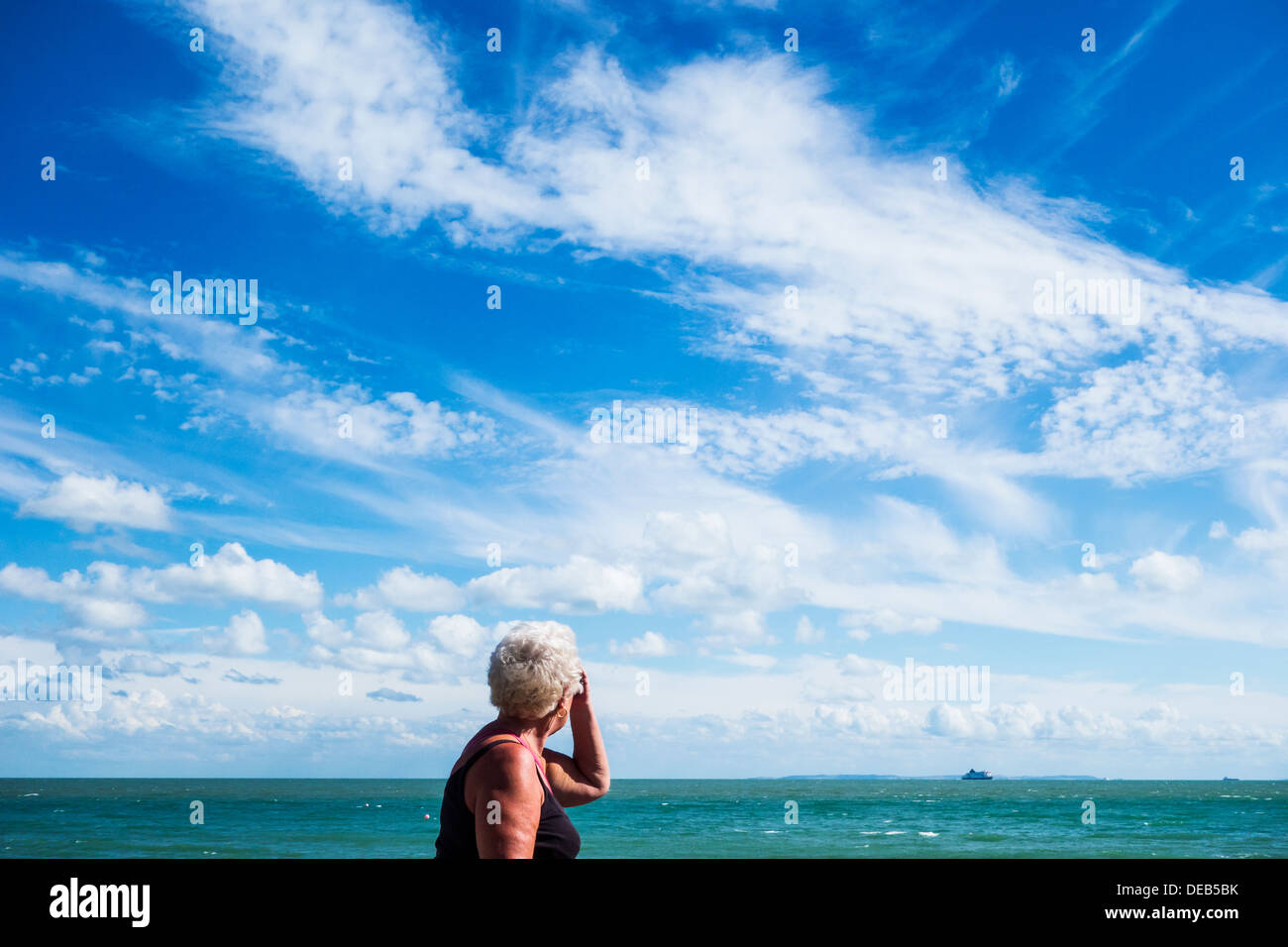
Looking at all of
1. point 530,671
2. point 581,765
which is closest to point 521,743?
point 530,671

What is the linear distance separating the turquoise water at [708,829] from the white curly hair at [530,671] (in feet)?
89.9

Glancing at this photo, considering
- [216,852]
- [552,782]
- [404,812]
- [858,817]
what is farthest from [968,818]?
[552,782]

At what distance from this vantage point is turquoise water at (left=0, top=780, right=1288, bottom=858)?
3956cm

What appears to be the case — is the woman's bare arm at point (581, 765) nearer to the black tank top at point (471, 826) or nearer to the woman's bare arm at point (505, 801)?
the black tank top at point (471, 826)

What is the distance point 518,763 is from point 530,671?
239 millimetres

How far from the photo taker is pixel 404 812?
60.7 metres

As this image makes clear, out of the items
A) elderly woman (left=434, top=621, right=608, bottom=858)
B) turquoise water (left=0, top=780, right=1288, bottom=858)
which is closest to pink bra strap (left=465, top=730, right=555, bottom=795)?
elderly woman (left=434, top=621, right=608, bottom=858)

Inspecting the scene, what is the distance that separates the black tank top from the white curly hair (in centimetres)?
11
